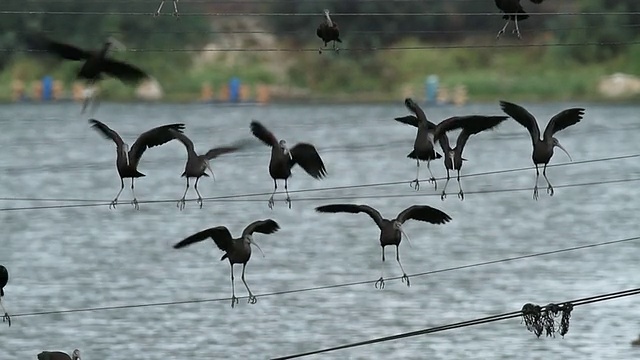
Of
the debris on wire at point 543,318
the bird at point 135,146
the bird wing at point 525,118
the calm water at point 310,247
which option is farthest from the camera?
the calm water at point 310,247

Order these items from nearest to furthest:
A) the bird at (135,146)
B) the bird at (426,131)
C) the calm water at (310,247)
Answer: the bird at (426,131) → the bird at (135,146) → the calm water at (310,247)

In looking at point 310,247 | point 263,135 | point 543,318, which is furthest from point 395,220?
point 310,247

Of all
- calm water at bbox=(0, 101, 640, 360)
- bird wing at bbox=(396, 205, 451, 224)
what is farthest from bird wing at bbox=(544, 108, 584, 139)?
calm water at bbox=(0, 101, 640, 360)

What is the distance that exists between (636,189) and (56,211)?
1371 centimetres

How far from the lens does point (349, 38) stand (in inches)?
1875

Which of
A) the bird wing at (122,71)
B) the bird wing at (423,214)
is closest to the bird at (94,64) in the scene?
the bird wing at (122,71)

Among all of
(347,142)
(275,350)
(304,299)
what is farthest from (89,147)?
(275,350)

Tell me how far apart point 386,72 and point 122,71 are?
40.0 m

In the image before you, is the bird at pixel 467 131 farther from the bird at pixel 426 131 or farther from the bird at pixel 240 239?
the bird at pixel 240 239

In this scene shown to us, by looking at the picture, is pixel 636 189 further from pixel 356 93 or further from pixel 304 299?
pixel 304 299

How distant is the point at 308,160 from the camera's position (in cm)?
1650

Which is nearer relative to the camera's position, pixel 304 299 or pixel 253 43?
pixel 304 299

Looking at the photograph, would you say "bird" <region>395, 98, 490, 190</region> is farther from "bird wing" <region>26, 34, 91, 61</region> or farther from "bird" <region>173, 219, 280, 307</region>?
"bird wing" <region>26, 34, 91, 61</region>

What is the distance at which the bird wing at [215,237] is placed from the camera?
15867mm
